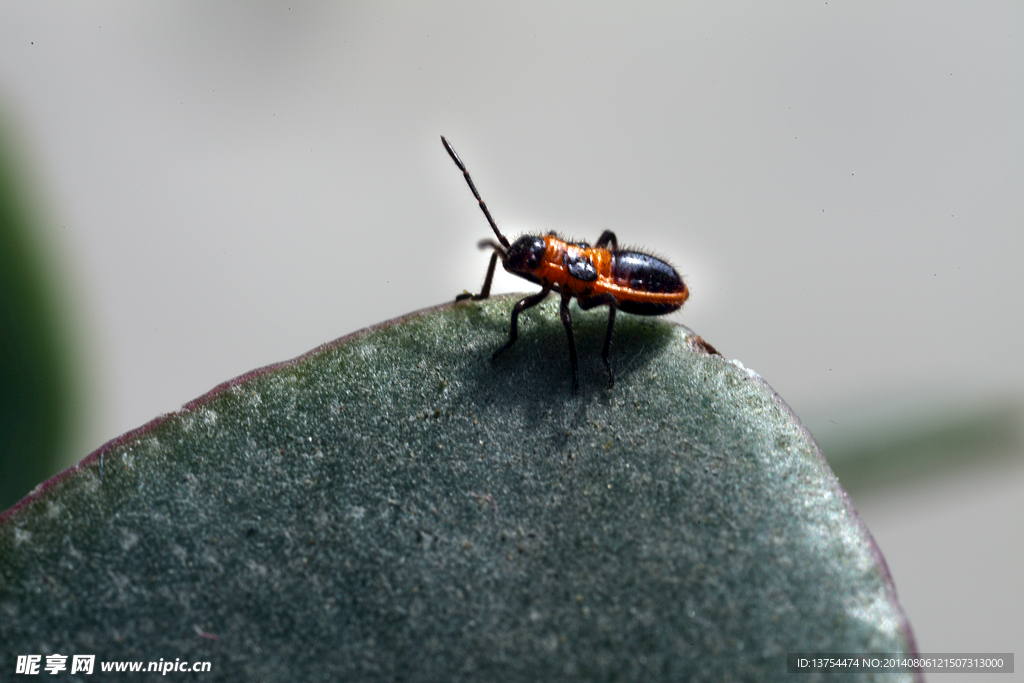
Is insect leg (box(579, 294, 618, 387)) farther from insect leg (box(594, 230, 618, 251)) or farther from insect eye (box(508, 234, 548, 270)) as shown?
insect leg (box(594, 230, 618, 251))

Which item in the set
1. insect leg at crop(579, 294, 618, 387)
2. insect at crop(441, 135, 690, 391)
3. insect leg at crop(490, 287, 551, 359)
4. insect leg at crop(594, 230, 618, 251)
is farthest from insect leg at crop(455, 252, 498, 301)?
insect leg at crop(594, 230, 618, 251)

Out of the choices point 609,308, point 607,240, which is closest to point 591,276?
point 609,308

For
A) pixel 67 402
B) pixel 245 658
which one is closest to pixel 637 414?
Answer: pixel 245 658

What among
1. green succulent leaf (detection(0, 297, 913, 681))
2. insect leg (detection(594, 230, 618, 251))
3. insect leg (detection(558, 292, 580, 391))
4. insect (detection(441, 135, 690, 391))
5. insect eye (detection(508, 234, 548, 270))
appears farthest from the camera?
insect leg (detection(594, 230, 618, 251))

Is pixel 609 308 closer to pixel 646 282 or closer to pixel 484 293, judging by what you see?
pixel 646 282

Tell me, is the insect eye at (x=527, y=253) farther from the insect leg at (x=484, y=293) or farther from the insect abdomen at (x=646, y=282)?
the insect abdomen at (x=646, y=282)

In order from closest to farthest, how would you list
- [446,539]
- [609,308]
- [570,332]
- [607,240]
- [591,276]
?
[446,539], [570,332], [609,308], [591,276], [607,240]

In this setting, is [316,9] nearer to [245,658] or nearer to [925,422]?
[245,658]
